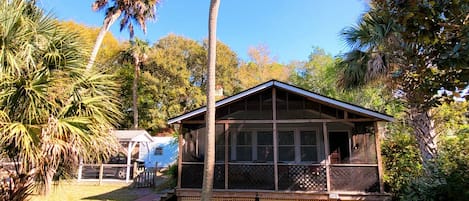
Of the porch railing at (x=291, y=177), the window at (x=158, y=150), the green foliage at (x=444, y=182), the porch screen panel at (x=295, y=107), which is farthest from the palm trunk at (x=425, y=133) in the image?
the window at (x=158, y=150)

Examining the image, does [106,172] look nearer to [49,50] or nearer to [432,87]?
[49,50]

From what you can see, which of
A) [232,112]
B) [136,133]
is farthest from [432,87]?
[136,133]

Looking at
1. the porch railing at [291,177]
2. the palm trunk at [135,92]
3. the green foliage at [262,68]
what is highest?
the green foliage at [262,68]

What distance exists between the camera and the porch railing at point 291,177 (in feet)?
31.3

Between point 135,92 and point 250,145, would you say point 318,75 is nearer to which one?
point 135,92

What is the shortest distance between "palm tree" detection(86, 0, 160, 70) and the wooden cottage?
7.45 metres

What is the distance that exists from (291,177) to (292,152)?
2.25 metres

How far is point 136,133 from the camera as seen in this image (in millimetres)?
20766

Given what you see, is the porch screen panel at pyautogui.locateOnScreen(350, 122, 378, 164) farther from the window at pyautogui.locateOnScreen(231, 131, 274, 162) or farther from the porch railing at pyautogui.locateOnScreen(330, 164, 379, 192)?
the window at pyautogui.locateOnScreen(231, 131, 274, 162)

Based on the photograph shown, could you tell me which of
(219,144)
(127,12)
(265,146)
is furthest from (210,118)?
(127,12)

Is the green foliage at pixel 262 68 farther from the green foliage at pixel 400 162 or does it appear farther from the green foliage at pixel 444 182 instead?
the green foliage at pixel 444 182

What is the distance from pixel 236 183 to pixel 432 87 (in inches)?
299

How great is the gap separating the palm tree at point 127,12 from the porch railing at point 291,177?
323 inches

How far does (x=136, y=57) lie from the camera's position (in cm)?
2833
